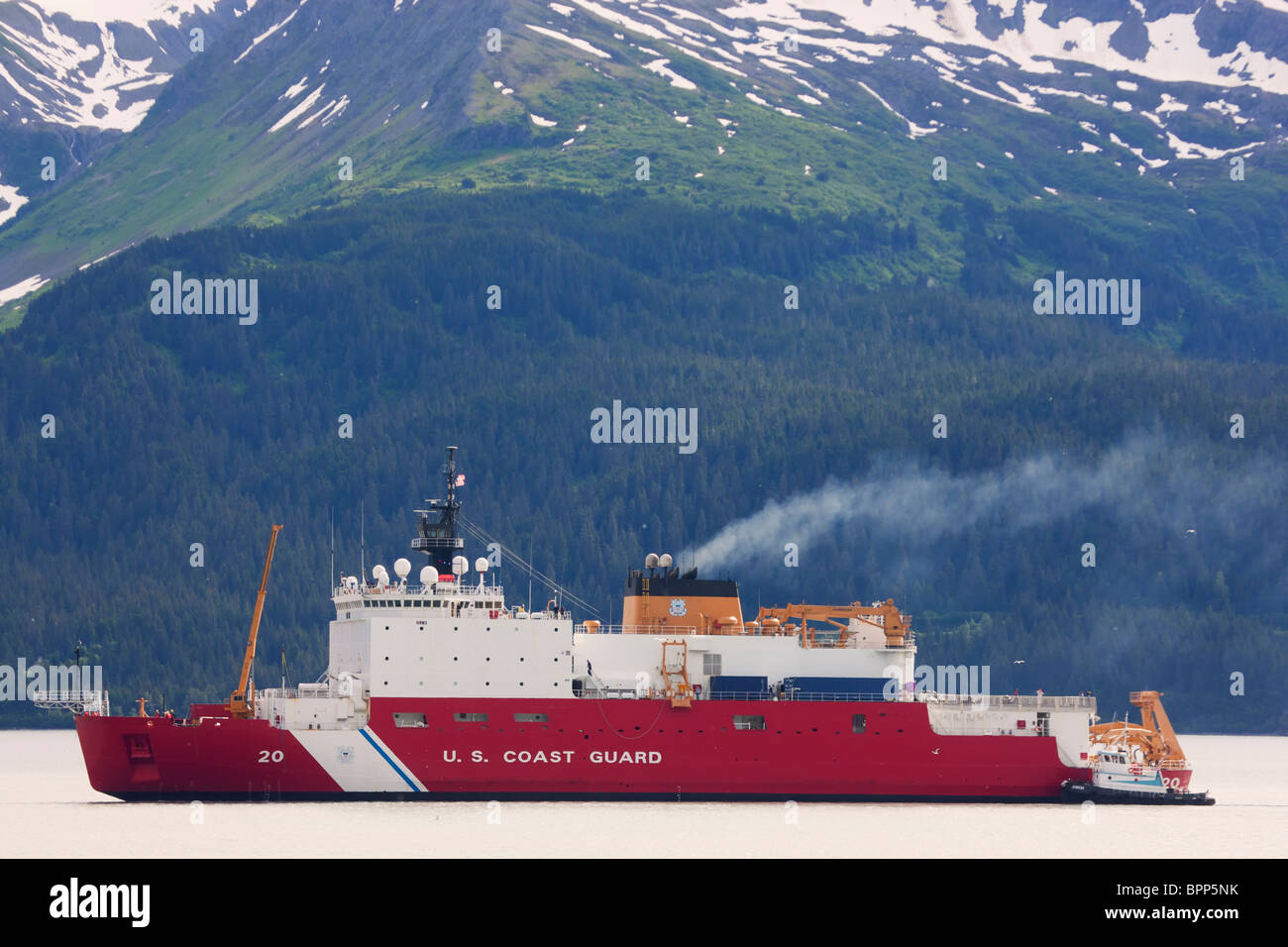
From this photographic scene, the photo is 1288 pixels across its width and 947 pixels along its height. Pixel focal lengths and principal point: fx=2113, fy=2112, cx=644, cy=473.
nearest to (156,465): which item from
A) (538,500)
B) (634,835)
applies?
(538,500)

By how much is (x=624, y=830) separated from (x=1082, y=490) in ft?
333

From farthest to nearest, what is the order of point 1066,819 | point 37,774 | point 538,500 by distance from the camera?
point 538,500 → point 37,774 → point 1066,819

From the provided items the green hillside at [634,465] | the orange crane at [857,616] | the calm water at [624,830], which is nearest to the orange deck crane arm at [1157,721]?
the calm water at [624,830]

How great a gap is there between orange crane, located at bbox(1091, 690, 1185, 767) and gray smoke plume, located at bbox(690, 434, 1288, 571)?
81.8 metres

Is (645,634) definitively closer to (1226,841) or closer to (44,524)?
(1226,841)

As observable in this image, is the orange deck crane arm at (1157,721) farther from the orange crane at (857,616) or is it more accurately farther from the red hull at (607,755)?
the orange crane at (857,616)

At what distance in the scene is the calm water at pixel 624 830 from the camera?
51250 mm

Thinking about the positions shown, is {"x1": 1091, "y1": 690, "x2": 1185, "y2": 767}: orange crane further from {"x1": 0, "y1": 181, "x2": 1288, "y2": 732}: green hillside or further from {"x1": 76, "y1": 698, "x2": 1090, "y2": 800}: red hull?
{"x1": 0, "y1": 181, "x2": 1288, "y2": 732}: green hillside

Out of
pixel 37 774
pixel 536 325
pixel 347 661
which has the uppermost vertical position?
pixel 536 325

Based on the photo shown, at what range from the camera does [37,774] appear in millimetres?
84812

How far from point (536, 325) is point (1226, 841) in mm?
141969

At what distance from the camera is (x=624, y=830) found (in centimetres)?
5519

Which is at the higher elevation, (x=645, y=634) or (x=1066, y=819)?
(x=645, y=634)
